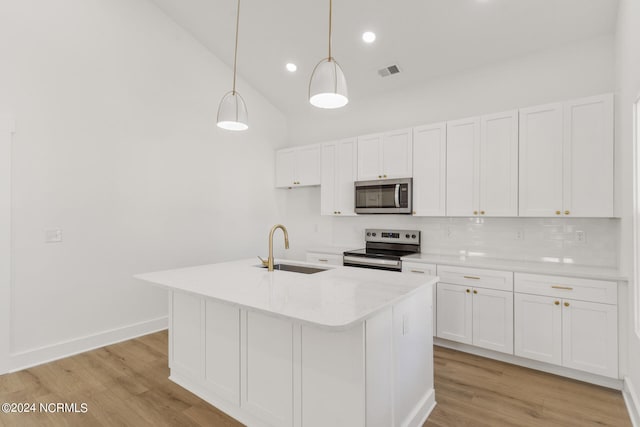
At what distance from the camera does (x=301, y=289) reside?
1995 millimetres

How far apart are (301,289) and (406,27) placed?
9.32 ft

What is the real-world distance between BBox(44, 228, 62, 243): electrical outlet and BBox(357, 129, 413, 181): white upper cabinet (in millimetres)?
3270

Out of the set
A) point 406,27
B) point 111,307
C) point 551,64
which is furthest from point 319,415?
point 551,64

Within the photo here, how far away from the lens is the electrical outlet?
3100 mm

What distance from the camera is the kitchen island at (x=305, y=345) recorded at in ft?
5.31

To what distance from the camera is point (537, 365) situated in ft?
9.47

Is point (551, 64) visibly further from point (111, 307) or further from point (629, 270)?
point (111, 307)

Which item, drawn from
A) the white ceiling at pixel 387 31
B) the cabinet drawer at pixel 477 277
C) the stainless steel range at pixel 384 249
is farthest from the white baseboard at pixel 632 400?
the white ceiling at pixel 387 31

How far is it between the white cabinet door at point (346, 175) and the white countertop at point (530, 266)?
1.19m

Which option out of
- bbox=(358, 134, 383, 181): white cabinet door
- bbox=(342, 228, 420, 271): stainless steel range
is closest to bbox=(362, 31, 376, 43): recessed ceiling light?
bbox=(358, 134, 383, 181): white cabinet door

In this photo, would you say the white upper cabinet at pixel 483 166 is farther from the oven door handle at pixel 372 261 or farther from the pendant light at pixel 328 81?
the pendant light at pixel 328 81

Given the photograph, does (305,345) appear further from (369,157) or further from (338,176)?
(338,176)

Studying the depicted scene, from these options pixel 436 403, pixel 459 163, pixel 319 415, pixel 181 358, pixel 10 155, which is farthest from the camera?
pixel 459 163

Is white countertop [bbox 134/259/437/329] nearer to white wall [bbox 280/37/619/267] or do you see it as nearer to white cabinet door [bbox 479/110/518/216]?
white cabinet door [bbox 479/110/518/216]
